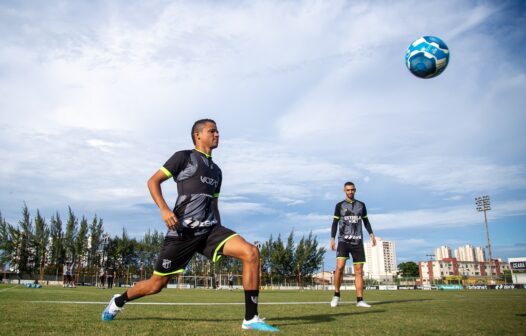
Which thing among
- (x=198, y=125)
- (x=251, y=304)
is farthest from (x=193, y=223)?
(x=198, y=125)

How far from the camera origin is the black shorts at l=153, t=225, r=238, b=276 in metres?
5.03

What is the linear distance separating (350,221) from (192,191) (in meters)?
5.98

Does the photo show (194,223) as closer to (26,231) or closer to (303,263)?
(26,231)

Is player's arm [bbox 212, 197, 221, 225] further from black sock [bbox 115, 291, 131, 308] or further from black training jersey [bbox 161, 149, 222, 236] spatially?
black sock [bbox 115, 291, 131, 308]

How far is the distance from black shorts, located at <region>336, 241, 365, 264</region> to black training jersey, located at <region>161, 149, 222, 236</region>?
5.59 m

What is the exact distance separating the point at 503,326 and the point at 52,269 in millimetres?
63893

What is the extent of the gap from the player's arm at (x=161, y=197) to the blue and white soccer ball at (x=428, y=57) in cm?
613

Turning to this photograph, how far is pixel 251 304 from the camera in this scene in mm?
4754

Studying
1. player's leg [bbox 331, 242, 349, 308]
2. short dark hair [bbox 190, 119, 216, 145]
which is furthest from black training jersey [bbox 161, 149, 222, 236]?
player's leg [bbox 331, 242, 349, 308]

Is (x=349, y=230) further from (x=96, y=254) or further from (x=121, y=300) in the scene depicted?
(x=96, y=254)

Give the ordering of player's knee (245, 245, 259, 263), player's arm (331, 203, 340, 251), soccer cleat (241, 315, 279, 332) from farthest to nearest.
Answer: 1. player's arm (331, 203, 340, 251)
2. player's knee (245, 245, 259, 263)
3. soccer cleat (241, 315, 279, 332)

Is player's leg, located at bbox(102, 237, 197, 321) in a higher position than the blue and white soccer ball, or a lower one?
lower

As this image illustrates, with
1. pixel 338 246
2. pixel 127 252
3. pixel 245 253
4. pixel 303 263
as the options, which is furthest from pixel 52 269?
pixel 245 253

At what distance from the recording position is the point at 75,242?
192ft
